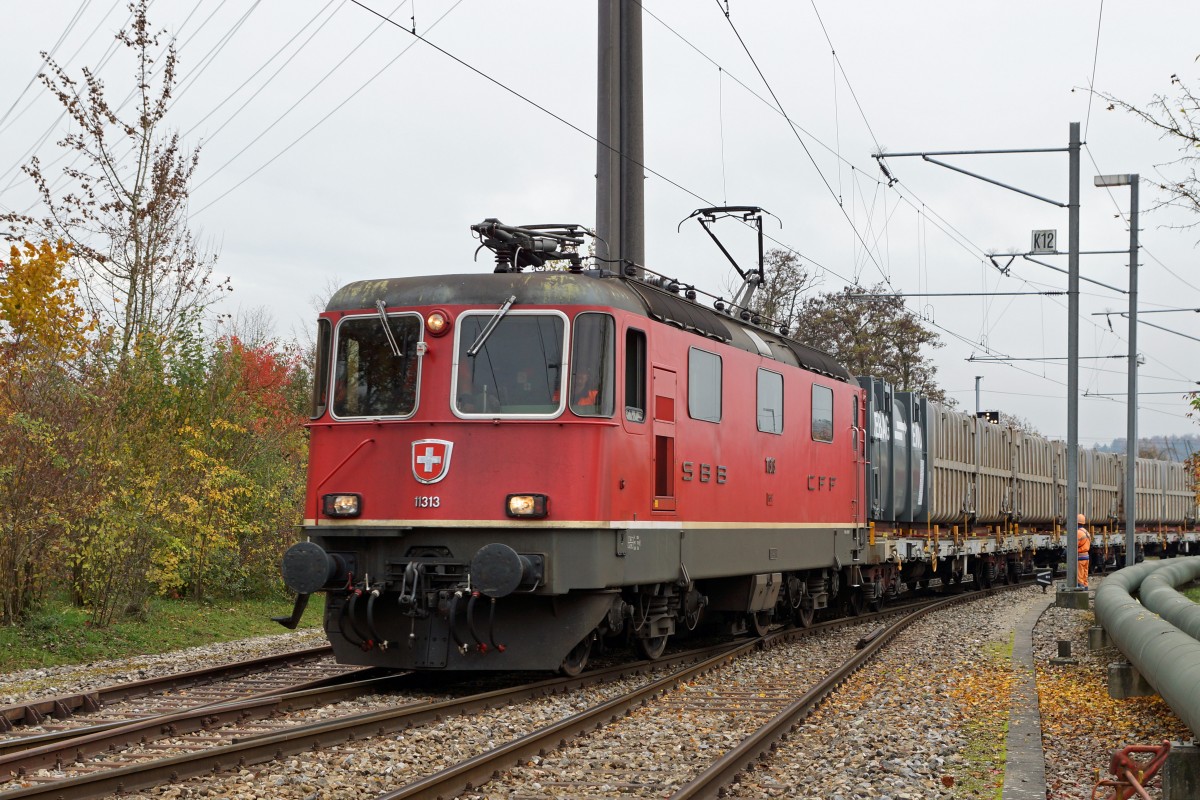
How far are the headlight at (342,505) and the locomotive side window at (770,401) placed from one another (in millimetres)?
4967

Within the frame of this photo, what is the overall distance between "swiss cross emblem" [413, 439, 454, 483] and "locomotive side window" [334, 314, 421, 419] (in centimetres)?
32

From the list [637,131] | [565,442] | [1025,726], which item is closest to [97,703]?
[565,442]

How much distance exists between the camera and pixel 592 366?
10.7 m

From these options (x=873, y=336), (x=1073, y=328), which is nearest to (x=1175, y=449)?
(x=873, y=336)

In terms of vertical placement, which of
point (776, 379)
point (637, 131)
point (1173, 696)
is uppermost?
point (637, 131)

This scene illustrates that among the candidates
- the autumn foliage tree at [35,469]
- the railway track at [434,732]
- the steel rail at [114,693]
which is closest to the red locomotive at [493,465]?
the railway track at [434,732]

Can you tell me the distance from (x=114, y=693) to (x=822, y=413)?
362 inches

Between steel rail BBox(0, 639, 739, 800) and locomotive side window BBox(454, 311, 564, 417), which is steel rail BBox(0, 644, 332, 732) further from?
locomotive side window BBox(454, 311, 564, 417)

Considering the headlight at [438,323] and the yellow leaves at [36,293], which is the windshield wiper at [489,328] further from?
the yellow leaves at [36,293]

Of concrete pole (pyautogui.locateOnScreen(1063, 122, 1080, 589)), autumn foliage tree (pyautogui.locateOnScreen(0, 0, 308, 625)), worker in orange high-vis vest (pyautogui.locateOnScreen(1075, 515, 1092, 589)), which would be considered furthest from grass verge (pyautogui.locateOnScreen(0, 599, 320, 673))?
worker in orange high-vis vest (pyautogui.locateOnScreen(1075, 515, 1092, 589))

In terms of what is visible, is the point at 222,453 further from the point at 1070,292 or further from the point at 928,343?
the point at 928,343

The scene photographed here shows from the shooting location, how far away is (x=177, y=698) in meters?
10.3

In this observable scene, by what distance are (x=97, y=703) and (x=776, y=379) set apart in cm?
786

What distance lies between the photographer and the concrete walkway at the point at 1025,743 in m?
7.47
